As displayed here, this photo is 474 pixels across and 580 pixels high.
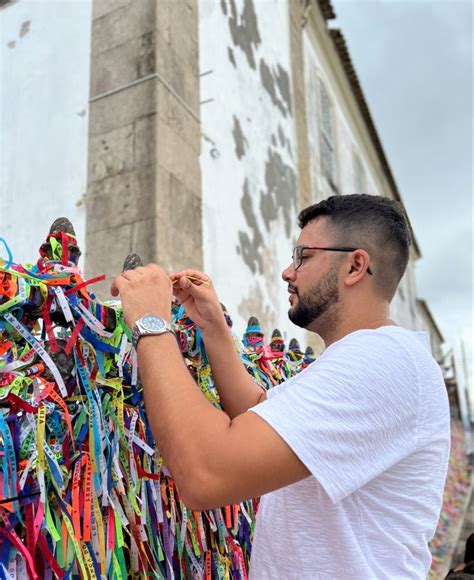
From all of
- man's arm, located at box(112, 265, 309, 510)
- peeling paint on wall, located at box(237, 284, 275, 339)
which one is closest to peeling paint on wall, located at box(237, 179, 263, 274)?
peeling paint on wall, located at box(237, 284, 275, 339)

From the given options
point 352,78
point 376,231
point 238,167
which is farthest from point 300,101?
point 376,231

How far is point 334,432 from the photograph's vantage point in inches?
35.9

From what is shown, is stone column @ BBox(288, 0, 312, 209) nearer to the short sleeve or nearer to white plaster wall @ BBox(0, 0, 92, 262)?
white plaster wall @ BBox(0, 0, 92, 262)

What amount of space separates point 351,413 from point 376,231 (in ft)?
1.74

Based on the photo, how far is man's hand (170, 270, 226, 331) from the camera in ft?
4.58

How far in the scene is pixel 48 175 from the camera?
4.10 metres

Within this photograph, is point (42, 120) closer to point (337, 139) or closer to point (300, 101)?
point (300, 101)

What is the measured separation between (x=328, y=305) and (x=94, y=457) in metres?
0.61

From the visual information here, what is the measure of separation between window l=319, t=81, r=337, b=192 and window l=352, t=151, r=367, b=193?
173 cm

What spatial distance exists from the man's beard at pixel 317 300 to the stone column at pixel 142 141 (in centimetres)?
229

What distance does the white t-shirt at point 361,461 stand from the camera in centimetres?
92

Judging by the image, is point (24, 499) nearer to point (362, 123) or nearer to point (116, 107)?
point (116, 107)

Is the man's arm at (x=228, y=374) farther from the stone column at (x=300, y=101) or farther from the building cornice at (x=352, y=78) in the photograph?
the building cornice at (x=352, y=78)

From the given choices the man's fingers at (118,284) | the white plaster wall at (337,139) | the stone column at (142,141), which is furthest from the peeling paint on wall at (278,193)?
the man's fingers at (118,284)
